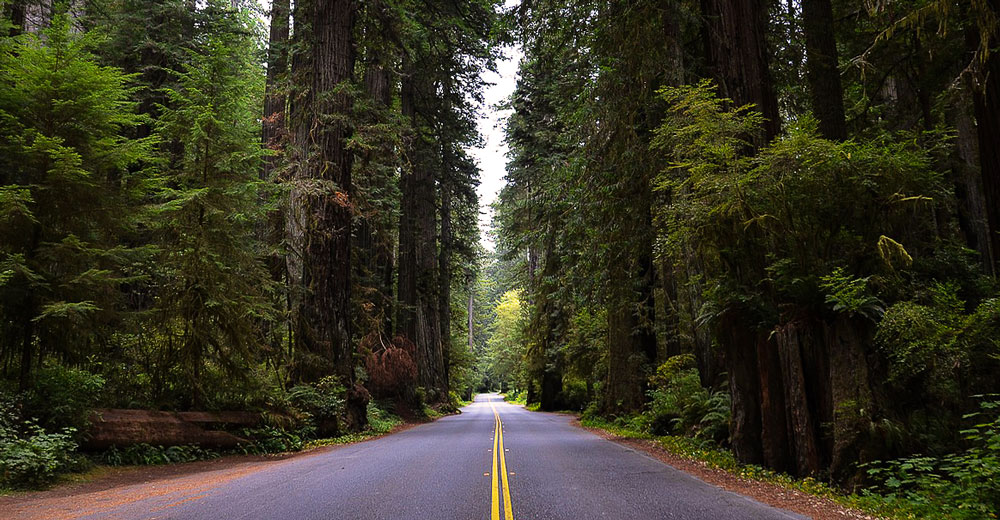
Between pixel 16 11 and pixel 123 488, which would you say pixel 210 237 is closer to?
pixel 123 488

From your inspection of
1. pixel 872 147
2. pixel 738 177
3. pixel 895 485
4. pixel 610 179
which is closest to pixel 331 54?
pixel 610 179

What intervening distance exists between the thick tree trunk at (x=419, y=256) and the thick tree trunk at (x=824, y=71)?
14596 mm

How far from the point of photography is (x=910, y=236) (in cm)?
760

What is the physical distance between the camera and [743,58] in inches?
391

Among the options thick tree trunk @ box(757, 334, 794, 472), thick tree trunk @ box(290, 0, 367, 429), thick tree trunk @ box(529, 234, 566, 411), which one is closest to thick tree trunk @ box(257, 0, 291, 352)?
thick tree trunk @ box(290, 0, 367, 429)

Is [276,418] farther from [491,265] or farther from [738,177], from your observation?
[491,265]

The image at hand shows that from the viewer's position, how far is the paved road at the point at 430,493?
5477 mm

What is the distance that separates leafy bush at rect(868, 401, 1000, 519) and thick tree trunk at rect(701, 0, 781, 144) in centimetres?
557

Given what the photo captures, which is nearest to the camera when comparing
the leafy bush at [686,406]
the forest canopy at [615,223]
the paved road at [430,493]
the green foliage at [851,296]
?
the paved road at [430,493]

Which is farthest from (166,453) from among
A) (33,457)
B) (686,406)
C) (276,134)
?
(276,134)

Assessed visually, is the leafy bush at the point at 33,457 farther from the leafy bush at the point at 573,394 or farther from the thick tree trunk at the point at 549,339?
the leafy bush at the point at 573,394

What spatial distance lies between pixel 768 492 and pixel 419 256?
22104 mm

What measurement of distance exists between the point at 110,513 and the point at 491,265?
8471cm

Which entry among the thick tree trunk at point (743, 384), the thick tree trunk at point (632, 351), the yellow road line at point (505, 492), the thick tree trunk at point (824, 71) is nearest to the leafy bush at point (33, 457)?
the yellow road line at point (505, 492)
